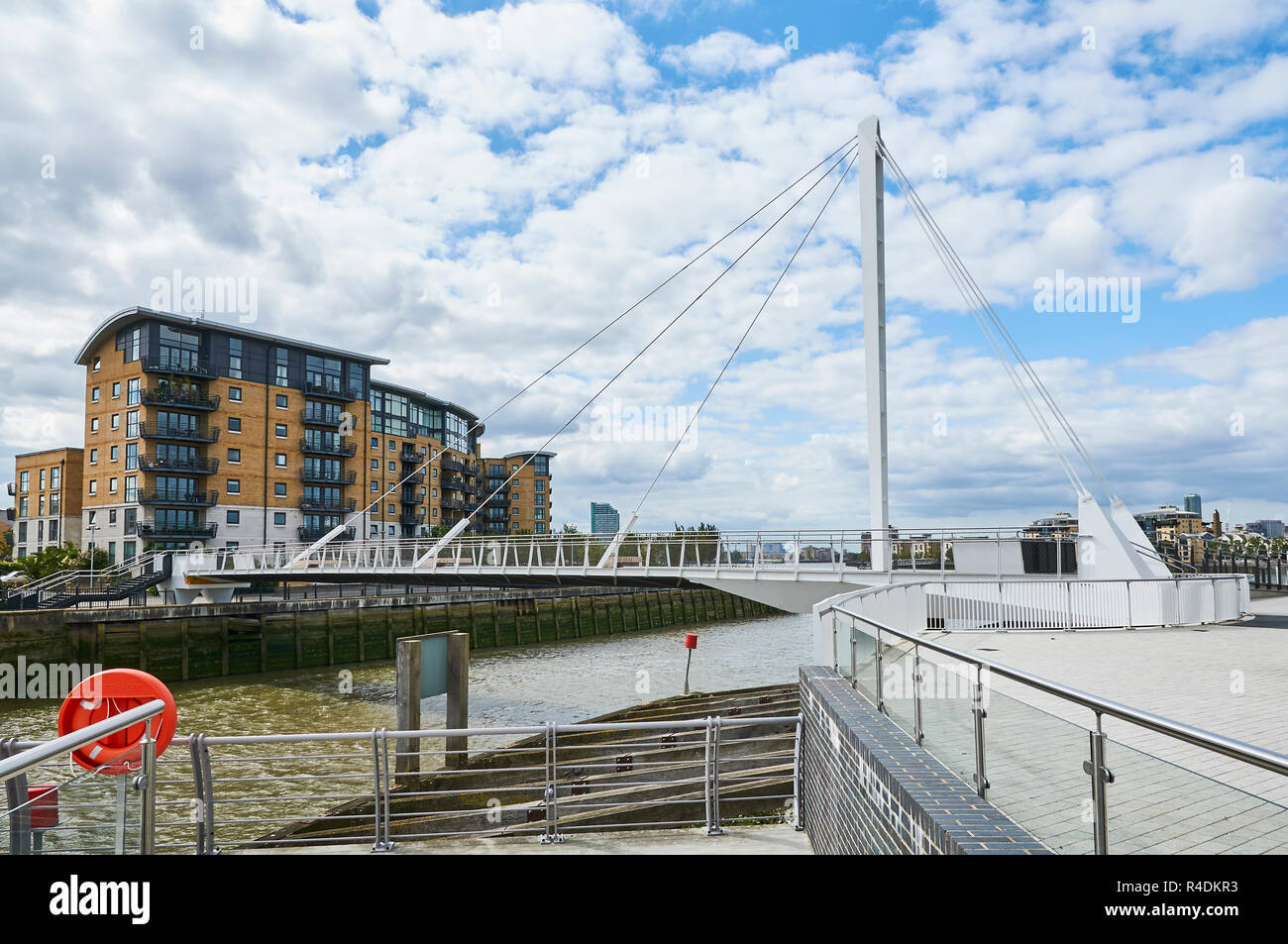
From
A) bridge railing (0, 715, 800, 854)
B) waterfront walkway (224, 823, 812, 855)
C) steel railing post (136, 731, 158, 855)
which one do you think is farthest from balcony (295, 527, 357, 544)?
steel railing post (136, 731, 158, 855)

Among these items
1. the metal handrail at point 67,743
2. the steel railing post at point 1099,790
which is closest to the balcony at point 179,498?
the metal handrail at point 67,743

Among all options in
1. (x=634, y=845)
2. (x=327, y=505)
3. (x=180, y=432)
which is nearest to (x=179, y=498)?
(x=180, y=432)

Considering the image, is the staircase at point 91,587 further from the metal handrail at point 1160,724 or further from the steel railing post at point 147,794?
the metal handrail at point 1160,724

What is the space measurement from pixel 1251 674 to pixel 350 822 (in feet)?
36.6

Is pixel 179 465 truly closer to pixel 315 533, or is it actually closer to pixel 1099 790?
pixel 315 533

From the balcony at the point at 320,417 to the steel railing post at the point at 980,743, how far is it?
207ft

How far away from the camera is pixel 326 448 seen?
62.8m

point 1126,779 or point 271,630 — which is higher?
point 1126,779

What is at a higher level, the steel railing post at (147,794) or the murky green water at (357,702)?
the steel railing post at (147,794)

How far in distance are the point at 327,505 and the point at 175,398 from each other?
13.3 m

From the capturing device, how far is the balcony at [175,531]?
5169 centimetres

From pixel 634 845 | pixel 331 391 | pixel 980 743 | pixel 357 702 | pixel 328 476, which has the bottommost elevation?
pixel 357 702

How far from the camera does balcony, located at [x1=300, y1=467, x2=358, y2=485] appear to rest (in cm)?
6149
